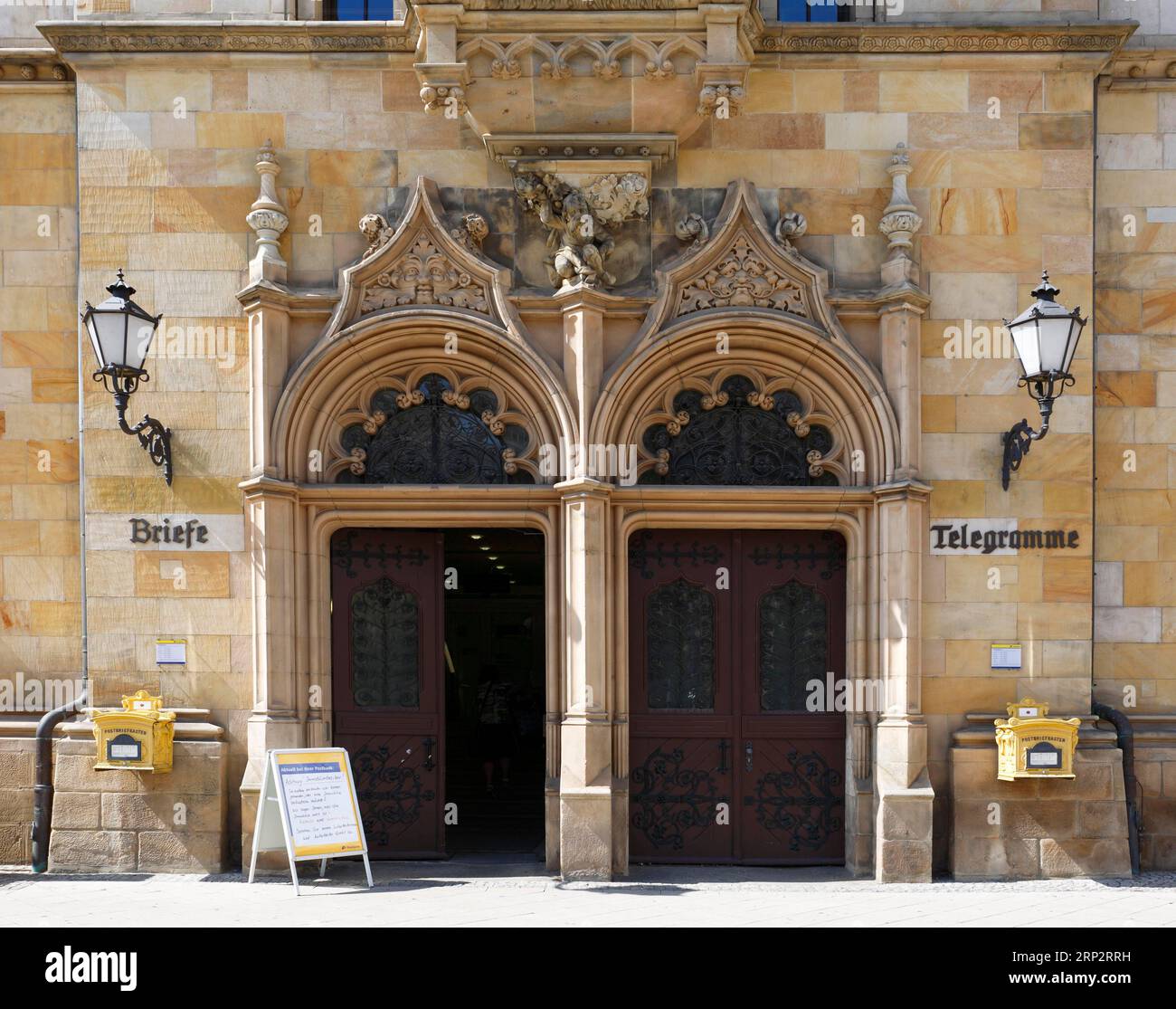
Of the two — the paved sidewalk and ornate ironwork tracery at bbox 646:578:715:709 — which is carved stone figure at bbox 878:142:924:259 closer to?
ornate ironwork tracery at bbox 646:578:715:709

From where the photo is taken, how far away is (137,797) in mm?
9477

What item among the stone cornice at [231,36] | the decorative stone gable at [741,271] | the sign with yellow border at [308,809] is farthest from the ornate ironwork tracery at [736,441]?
the stone cornice at [231,36]

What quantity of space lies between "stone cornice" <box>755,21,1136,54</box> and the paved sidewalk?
249 inches

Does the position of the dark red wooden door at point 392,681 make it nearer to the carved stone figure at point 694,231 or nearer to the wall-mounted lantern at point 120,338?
the wall-mounted lantern at point 120,338

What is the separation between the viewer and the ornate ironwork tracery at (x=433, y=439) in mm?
9844

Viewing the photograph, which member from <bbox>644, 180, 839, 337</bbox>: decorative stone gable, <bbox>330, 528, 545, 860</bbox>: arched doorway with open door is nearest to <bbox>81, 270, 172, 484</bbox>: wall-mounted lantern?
<bbox>330, 528, 545, 860</bbox>: arched doorway with open door

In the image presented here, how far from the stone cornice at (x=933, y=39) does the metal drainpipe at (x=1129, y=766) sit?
5.12 meters

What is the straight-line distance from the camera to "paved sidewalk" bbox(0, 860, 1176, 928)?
7957mm

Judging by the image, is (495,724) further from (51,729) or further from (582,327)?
(582,327)

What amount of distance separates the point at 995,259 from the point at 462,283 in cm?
414

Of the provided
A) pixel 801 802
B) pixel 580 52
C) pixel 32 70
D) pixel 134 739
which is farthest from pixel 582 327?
pixel 32 70

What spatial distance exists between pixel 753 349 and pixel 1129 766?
14.2 feet

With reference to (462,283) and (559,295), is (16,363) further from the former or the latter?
(559,295)

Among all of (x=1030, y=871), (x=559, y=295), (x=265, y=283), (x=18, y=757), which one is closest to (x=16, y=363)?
(x=265, y=283)
